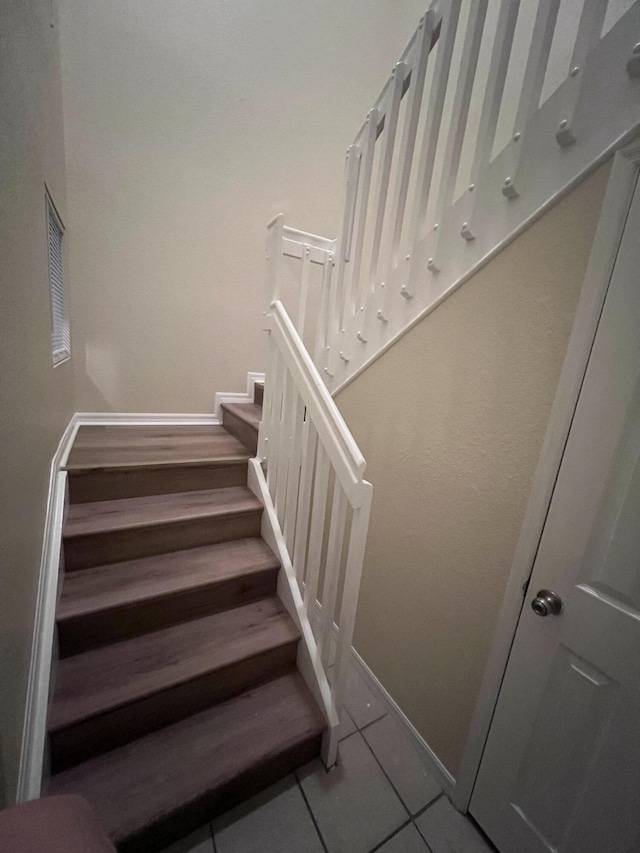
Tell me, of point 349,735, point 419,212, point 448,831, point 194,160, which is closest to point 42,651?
point 349,735

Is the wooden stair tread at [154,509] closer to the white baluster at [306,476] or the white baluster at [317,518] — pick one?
the white baluster at [306,476]

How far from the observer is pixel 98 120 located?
1.86m

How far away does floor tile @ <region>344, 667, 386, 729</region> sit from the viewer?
4.50ft

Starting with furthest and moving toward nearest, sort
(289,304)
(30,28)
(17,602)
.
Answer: (289,304)
(30,28)
(17,602)

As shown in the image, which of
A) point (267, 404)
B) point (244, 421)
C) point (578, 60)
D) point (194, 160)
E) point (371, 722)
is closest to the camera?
point (578, 60)

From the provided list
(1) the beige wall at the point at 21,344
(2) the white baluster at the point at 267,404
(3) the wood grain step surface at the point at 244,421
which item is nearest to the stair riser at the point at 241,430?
(3) the wood grain step surface at the point at 244,421

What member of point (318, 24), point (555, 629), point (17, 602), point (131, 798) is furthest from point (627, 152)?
point (318, 24)

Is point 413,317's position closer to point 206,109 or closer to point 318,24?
point 206,109

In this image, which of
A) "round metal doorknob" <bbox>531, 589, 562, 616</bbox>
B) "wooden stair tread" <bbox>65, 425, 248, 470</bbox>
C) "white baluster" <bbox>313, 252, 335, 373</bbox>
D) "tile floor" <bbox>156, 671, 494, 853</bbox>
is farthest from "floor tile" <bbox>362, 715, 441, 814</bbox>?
"white baluster" <bbox>313, 252, 335, 373</bbox>

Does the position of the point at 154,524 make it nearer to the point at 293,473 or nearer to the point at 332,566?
the point at 293,473

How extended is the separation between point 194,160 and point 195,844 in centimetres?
325

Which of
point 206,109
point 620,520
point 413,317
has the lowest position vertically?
point 620,520

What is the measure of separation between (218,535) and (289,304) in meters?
1.93

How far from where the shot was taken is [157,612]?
4.12 feet
